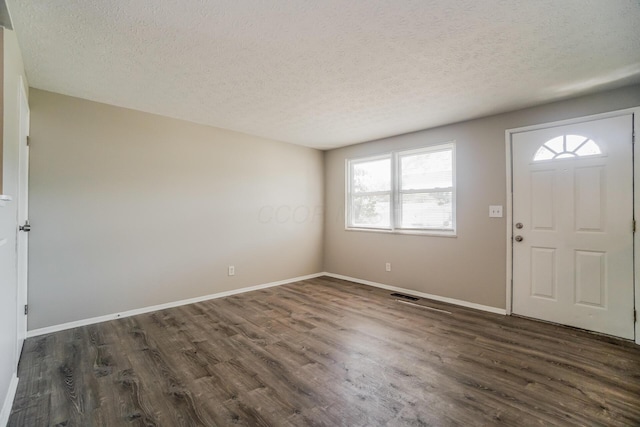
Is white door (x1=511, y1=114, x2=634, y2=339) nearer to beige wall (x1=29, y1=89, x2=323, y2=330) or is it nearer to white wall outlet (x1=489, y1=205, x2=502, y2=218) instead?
white wall outlet (x1=489, y1=205, x2=502, y2=218)

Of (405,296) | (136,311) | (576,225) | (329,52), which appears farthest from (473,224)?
(136,311)

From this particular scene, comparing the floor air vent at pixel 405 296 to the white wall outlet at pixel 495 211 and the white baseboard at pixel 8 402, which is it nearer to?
the white wall outlet at pixel 495 211

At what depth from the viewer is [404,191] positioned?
170 inches

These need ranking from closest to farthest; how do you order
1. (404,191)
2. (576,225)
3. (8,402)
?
(8,402)
(576,225)
(404,191)

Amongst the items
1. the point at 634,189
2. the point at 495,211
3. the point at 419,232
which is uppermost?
the point at 634,189

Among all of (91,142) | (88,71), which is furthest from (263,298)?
(88,71)

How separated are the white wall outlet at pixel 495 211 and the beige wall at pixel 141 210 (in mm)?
3022

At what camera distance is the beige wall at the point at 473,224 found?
10.1 ft

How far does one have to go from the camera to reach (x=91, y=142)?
3033 mm

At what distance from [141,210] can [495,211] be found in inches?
168

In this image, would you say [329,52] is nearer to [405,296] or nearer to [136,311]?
[405,296]

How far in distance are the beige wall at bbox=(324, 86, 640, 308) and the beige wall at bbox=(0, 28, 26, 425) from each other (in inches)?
159

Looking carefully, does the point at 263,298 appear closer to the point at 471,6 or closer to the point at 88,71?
the point at 88,71

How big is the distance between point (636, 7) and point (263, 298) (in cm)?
426
